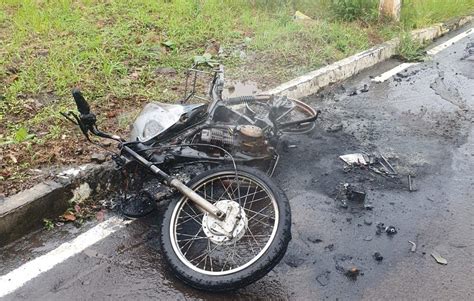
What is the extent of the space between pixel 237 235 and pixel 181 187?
544 mm

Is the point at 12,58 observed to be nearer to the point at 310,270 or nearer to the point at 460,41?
the point at 310,270

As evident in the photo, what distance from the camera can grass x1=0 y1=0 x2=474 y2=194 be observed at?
5.00 metres

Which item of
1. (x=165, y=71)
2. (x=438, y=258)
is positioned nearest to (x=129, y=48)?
(x=165, y=71)

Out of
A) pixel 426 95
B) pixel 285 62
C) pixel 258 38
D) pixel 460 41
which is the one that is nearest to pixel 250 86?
pixel 285 62

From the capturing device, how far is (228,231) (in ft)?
11.0

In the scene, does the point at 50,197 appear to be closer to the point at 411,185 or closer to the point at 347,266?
the point at 347,266

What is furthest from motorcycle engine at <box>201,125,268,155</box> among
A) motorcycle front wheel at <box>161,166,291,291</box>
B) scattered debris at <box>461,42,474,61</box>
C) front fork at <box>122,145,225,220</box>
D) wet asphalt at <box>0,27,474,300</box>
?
scattered debris at <box>461,42,474,61</box>

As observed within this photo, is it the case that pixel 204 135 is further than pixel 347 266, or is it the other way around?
pixel 204 135

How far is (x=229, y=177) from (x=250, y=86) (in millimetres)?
3080

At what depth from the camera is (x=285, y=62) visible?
23.5 feet

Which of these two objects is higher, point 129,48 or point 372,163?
point 129,48

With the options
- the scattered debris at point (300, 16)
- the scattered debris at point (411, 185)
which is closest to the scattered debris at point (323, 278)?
the scattered debris at point (411, 185)

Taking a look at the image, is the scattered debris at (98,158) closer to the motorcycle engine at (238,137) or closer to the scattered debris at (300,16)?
the motorcycle engine at (238,137)

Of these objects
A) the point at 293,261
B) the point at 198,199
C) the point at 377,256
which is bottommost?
the point at 377,256
